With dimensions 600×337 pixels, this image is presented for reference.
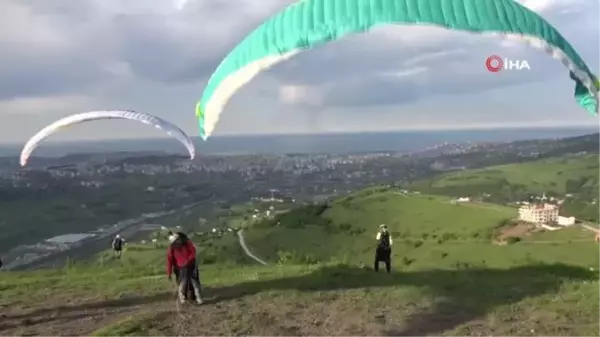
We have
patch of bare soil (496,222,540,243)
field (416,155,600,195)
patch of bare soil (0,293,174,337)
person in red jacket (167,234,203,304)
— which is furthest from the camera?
field (416,155,600,195)

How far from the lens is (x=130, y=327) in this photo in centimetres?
1273

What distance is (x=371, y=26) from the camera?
7492mm

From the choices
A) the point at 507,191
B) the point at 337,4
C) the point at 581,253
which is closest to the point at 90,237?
the point at 507,191

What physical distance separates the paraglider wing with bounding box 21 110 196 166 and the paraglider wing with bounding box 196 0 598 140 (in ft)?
16.4

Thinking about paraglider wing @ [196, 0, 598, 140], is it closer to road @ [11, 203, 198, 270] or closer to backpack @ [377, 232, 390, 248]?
backpack @ [377, 232, 390, 248]

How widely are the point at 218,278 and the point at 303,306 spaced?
4930mm

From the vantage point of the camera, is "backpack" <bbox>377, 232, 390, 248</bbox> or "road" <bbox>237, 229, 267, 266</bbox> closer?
"backpack" <bbox>377, 232, 390, 248</bbox>

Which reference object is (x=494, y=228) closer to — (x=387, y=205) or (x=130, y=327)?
(x=387, y=205)

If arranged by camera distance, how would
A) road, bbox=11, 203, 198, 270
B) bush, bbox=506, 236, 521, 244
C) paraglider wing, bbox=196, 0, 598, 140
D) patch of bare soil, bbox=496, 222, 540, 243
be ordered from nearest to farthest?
paraglider wing, bbox=196, 0, 598, 140, bush, bbox=506, 236, 521, 244, patch of bare soil, bbox=496, 222, 540, 243, road, bbox=11, 203, 198, 270

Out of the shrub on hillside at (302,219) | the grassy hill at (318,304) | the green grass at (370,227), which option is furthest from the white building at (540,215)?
the grassy hill at (318,304)

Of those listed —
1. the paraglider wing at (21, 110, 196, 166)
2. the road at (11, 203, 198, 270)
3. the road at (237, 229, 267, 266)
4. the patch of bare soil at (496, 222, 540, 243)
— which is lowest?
the road at (11, 203, 198, 270)

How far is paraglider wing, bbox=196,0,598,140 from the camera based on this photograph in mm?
7527

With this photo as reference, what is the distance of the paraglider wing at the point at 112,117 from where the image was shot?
13.9 m

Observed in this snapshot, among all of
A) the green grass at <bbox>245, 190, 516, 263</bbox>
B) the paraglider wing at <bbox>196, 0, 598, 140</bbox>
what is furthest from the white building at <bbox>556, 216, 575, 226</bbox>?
the paraglider wing at <bbox>196, 0, 598, 140</bbox>
